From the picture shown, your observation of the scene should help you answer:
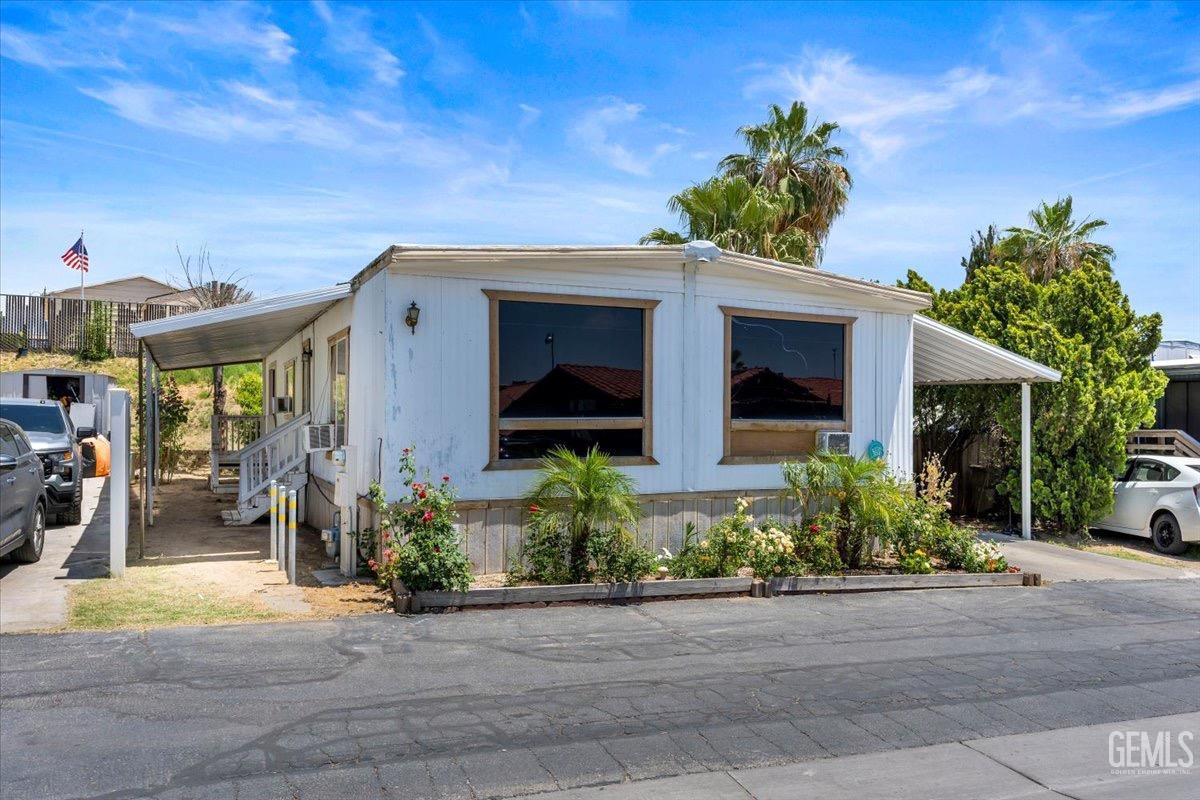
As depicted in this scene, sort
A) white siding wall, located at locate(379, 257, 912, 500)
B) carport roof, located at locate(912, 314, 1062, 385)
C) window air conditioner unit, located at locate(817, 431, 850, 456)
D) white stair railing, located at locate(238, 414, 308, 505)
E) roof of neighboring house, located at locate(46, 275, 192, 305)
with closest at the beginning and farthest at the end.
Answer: white siding wall, located at locate(379, 257, 912, 500) → window air conditioner unit, located at locate(817, 431, 850, 456) → carport roof, located at locate(912, 314, 1062, 385) → white stair railing, located at locate(238, 414, 308, 505) → roof of neighboring house, located at locate(46, 275, 192, 305)

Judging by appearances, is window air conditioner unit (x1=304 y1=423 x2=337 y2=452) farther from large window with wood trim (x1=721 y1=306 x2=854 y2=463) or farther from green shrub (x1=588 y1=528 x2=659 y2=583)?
large window with wood trim (x1=721 y1=306 x2=854 y2=463)

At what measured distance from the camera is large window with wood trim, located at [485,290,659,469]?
9.30m

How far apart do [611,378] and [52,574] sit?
238 inches

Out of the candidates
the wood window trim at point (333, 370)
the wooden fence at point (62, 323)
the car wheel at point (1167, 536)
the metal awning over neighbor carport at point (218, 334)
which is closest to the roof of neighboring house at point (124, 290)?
the wooden fence at point (62, 323)

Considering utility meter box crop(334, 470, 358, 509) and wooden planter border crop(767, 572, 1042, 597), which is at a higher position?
utility meter box crop(334, 470, 358, 509)

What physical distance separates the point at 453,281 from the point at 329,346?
371 centimetres

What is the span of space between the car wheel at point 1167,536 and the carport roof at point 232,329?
12.2 meters

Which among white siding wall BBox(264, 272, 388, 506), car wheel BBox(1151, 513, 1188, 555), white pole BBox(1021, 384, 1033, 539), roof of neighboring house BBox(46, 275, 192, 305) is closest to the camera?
white siding wall BBox(264, 272, 388, 506)

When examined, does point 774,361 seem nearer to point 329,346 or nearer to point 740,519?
point 740,519

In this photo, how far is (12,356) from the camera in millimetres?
28797

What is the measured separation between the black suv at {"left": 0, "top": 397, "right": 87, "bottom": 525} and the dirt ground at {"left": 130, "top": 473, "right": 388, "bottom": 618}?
3.03 ft

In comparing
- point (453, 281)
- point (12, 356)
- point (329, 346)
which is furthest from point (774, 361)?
point (12, 356)

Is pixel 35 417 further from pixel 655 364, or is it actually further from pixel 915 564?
pixel 915 564

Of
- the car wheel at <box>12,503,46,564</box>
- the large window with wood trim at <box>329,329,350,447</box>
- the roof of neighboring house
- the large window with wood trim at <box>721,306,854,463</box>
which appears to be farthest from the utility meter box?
the roof of neighboring house
